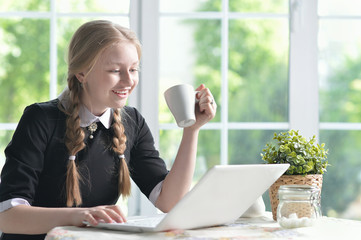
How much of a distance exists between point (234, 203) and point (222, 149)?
126 centimetres

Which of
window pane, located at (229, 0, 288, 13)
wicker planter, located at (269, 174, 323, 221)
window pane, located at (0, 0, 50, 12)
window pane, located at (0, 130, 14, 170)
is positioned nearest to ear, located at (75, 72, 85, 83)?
wicker planter, located at (269, 174, 323, 221)

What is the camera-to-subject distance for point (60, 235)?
1.15 meters

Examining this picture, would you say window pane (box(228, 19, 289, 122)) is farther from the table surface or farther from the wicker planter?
the table surface

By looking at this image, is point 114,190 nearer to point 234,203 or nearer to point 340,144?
point 234,203

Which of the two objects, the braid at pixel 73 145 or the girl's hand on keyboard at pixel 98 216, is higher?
the braid at pixel 73 145

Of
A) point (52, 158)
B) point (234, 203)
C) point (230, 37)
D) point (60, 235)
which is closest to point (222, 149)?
point (230, 37)

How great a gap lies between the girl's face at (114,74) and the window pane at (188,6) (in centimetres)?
97

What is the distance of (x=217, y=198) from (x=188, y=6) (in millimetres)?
1526

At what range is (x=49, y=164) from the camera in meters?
1.61

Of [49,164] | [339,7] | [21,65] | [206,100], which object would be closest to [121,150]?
[49,164]

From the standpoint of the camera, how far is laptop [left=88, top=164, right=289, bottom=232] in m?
1.12

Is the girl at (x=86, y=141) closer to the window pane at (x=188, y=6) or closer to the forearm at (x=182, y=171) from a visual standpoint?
the forearm at (x=182, y=171)

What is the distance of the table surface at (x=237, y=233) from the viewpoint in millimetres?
1137

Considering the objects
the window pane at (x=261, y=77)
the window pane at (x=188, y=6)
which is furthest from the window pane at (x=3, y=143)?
the window pane at (x=261, y=77)
